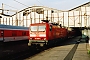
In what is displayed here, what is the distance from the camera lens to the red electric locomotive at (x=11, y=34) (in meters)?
20.8

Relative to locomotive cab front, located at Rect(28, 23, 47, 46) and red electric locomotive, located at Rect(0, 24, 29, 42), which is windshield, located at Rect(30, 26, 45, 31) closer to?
locomotive cab front, located at Rect(28, 23, 47, 46)

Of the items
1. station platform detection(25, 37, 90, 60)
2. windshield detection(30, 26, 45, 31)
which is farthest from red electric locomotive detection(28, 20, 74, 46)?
station platform detection(25, 37, 90, 60)

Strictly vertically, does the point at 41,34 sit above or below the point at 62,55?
above

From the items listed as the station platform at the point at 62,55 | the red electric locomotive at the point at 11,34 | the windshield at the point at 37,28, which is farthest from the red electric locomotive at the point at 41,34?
the red electric locomotive at the point at 11,34

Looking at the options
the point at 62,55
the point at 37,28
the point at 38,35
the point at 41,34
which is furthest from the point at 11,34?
the point at 62,55

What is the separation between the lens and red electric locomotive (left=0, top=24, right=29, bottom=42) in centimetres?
2080

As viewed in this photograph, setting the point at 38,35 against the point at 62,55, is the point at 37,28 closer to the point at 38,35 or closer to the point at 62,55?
the point at 38,35

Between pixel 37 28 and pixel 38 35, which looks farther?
pixel 37 28

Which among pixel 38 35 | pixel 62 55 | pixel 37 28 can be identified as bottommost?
pixel 62 55

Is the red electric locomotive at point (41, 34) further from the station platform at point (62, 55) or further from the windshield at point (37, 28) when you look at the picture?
the station platform at point (62, 55)

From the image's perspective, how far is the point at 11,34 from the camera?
23.1m

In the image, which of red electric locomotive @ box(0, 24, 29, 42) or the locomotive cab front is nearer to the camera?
the locomotive cab front

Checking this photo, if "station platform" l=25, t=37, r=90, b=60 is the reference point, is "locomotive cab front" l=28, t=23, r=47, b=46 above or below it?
above

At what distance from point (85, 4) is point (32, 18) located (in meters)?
16.0
